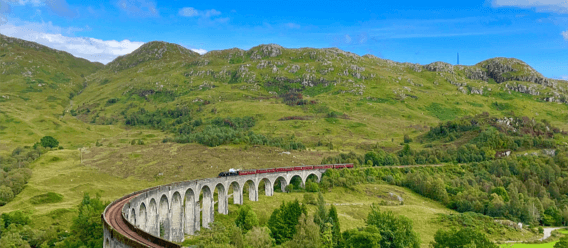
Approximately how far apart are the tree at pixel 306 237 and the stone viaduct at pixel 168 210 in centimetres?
1900

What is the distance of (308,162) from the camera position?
142 metres

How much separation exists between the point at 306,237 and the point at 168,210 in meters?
27.3

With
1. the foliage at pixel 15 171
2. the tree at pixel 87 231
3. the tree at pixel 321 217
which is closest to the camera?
the tree at pixel 87 231

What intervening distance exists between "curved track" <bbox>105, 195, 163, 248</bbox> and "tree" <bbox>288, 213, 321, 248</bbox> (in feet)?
73.9

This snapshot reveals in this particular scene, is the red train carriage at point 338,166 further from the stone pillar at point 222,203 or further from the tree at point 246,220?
the tree at point 246,220

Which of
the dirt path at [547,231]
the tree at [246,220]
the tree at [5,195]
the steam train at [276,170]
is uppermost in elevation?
the steam train at [276,170]

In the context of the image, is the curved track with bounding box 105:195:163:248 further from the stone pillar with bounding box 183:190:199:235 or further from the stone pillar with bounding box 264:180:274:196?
the stone pillar with bounding box 264:180:274:196

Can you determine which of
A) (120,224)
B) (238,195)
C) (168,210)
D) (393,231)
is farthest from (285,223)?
(120,224)

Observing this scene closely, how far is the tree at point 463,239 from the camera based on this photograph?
177ft

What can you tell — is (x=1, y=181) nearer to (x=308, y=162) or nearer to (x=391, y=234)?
(x=308, y=162)

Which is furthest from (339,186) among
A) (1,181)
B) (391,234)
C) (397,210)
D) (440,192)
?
(1,181)

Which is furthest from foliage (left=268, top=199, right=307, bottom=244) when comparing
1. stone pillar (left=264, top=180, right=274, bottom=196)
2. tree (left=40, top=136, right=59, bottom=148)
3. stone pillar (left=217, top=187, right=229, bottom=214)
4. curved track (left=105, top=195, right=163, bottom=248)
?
tree (left=40, top=136, right=59, bottom=148)

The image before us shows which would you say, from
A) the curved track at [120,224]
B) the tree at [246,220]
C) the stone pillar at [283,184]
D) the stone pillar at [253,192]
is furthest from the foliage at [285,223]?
the stone pillar at [283,184]

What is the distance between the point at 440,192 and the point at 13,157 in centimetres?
16357
